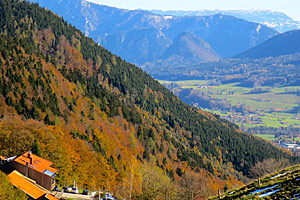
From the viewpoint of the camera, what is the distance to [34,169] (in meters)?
60.1

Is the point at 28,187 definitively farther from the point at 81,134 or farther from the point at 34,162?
the point at 81,134

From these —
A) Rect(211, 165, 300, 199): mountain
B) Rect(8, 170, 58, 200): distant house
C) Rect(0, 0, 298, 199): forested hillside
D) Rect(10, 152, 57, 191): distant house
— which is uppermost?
Rect(0, 0, 298, 199): forested hillside

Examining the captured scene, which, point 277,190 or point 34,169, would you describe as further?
point 34,169

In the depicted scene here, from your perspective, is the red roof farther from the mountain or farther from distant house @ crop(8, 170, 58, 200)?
the mountain

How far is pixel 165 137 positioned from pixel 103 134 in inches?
2157

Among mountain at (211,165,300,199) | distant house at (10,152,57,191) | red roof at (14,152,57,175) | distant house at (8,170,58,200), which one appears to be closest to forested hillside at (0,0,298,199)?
red roof at (14,152,57,175)

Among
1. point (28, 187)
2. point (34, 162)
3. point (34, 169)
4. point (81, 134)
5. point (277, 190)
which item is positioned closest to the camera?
point (277, 190)

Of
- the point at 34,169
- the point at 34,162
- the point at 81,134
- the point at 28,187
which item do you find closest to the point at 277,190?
the point at 28,187

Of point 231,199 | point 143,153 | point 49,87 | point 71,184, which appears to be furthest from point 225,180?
point 231,199

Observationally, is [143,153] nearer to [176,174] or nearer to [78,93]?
[176,174]

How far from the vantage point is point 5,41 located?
142250 mm

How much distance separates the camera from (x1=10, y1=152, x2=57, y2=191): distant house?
5969 cm

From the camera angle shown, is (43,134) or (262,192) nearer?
(262,192)

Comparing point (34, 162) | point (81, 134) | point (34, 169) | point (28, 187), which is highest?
point (81, 134)
